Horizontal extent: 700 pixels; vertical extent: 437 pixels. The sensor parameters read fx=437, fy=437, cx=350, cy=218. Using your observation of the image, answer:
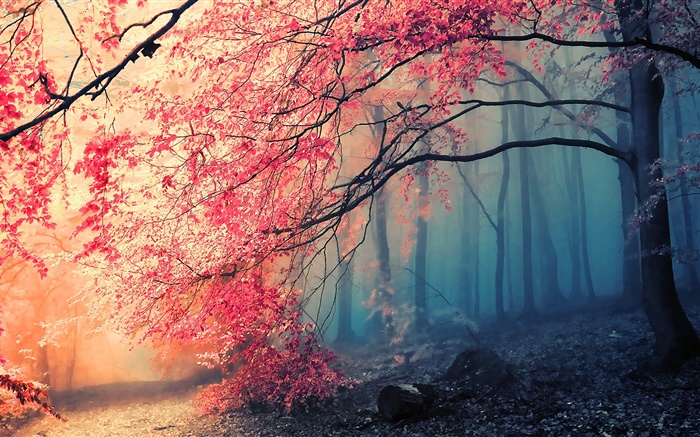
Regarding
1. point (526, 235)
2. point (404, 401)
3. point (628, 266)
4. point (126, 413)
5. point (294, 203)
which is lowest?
point (126, 413)

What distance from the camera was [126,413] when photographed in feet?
48.9

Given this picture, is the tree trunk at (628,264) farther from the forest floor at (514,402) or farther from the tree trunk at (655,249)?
the tree trunk at (655,249)

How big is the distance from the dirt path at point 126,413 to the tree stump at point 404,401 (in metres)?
4.93

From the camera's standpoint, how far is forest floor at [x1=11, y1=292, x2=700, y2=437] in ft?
21.1

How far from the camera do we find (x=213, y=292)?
740 centimetres

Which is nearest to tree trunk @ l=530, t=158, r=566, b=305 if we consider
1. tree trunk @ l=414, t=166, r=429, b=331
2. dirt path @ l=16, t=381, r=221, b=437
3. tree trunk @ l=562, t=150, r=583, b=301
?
tree trunk @ l=562, t=150, r=583, b=301

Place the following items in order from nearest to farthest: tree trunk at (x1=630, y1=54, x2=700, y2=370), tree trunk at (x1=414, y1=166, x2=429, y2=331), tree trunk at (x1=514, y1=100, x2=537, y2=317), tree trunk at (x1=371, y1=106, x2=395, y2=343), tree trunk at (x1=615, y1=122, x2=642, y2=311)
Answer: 1. tree trunk at (x1=630, y1=54, x2=700, y2=370)
2. tree trunk at (x1=615, y1=122, x2=642, y2=311)
3. tree trunk at (x1=371, y1=106, x2=395, y2=343)
4. tree trunk at (x1=514, y1=100, x2=537, y2=317)
5. tree trunk at (x1=414, y1=166, x2=429, y2=331)

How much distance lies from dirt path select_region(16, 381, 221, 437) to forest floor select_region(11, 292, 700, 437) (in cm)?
5

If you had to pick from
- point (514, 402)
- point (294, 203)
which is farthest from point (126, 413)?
point (514, 402)

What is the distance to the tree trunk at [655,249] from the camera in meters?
7.71

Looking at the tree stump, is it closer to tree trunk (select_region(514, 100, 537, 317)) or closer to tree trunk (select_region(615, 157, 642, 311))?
tree trunk (select_region(615, 157, 642, 311))

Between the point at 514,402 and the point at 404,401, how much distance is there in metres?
1.94

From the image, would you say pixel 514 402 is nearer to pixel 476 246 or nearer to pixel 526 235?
pixel 526 235

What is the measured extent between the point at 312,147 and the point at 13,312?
1624 cm
